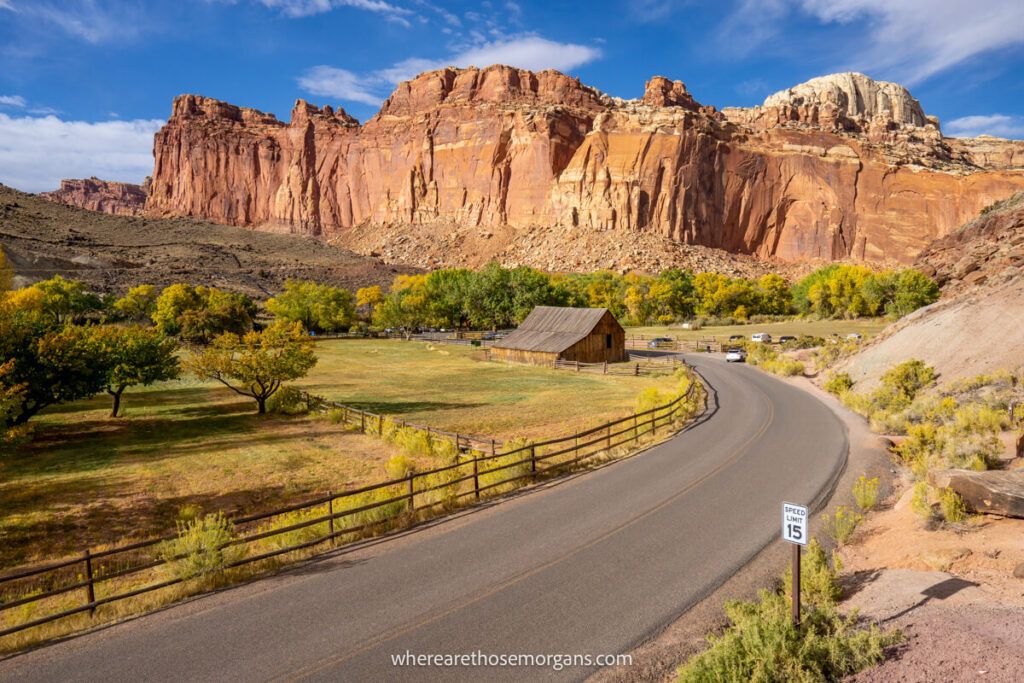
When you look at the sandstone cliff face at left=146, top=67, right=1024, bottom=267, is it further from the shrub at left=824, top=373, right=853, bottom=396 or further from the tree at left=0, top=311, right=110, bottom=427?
the tree at left=0, top=311, right=110, bottom=427

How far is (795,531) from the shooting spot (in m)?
6.79

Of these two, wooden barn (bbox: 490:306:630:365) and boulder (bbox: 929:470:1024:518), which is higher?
wooden barn (bbox: 490:306:630:365)

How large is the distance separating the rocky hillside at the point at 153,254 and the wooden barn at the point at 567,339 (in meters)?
60.2

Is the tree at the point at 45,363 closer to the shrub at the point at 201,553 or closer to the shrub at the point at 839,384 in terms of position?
the shrub at the point at 201,553

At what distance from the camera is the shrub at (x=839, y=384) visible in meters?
28.8

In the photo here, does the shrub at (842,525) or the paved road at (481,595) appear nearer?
the paved road at (481,595)

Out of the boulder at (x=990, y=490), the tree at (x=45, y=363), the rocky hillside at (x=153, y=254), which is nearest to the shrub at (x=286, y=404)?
the tree at (x=45, y=363)

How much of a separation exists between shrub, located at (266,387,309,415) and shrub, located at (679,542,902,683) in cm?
2711

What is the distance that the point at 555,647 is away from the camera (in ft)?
24.0

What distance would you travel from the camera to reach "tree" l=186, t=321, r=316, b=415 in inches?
1113

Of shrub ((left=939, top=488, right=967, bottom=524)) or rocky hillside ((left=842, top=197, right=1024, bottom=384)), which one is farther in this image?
rocky hillside ((left=842, top=197, right=1024, bottom=384))

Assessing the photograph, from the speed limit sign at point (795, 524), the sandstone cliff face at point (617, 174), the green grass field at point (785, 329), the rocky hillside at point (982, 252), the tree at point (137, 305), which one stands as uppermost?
the sandstone cliff face at point (617, 174)

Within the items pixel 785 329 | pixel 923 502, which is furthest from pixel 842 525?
pixel 785 329

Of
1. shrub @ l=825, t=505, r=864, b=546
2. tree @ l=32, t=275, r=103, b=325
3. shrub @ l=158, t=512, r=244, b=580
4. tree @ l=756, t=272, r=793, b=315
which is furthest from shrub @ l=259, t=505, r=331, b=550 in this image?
tree @ l=756, t=272, r=793, b=315
